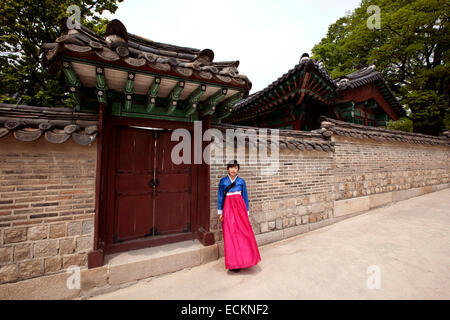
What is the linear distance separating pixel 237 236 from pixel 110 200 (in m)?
2.35

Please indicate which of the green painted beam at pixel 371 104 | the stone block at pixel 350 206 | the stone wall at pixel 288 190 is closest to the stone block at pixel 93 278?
the stone wall at pixel 288 190

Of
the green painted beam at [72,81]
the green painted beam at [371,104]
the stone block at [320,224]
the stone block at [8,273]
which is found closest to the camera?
the green painted beam at [72,81]

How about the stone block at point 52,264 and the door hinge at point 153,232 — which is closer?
the stone block at point 52,264

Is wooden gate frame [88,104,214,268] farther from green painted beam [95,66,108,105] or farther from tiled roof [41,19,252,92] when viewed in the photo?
tiled roof [41,19,252,92]

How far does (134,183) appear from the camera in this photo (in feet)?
11.3

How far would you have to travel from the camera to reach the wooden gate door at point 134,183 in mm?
3340

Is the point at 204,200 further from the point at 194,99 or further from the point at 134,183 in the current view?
the point at 194,99

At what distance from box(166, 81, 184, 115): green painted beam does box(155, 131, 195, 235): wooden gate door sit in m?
0.58

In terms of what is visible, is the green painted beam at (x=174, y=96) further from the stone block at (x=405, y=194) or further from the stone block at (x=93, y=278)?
the stone block at (x=405, y=194)

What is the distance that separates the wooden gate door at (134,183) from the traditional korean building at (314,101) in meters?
4.50

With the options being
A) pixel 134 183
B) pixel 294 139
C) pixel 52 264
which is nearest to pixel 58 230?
pixel 52 264

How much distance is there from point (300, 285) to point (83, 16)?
1178 centimetres

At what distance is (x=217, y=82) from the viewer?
2.87 m

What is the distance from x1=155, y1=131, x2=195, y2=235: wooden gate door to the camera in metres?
3.64
